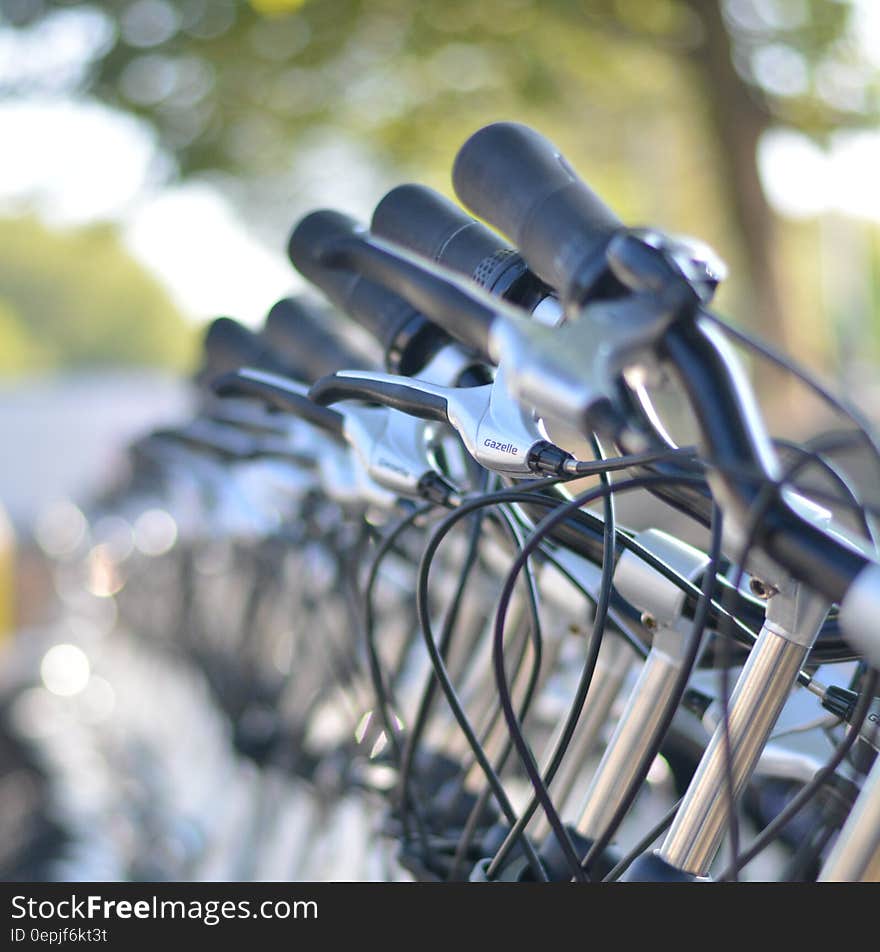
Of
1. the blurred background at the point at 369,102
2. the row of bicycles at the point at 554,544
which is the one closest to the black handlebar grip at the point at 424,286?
the row of bicycles at the point at 554,544

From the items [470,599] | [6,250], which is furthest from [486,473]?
[6,250]

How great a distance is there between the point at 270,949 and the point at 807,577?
46 cm

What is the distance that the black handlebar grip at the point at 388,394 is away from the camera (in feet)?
3.05

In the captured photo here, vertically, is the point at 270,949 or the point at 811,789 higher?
the point at 811,789

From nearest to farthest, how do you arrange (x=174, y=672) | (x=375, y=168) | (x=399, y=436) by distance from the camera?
(x=399, y=436) → (x=174, y=672) → (x=375, y=168)

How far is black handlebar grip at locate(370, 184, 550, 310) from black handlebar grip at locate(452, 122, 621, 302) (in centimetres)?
6

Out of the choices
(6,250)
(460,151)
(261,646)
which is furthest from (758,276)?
(6,250)

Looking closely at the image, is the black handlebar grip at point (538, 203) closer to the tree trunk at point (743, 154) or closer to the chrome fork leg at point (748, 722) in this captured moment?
the chrome fork leg at point (748, 722)

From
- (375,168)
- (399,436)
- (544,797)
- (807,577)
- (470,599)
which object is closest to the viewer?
(807,577)

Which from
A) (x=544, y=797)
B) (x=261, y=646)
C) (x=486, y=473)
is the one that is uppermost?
(x=486, y=473)

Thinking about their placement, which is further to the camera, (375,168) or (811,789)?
(375,168)

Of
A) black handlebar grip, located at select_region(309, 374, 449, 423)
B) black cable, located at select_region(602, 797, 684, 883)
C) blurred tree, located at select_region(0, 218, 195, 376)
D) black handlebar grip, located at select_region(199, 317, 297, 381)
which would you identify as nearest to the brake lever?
black handlebar grip, located at select_region(309, 374, 449, 423)

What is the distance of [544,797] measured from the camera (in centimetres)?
83

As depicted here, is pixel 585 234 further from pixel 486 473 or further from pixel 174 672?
pixel 174 672
